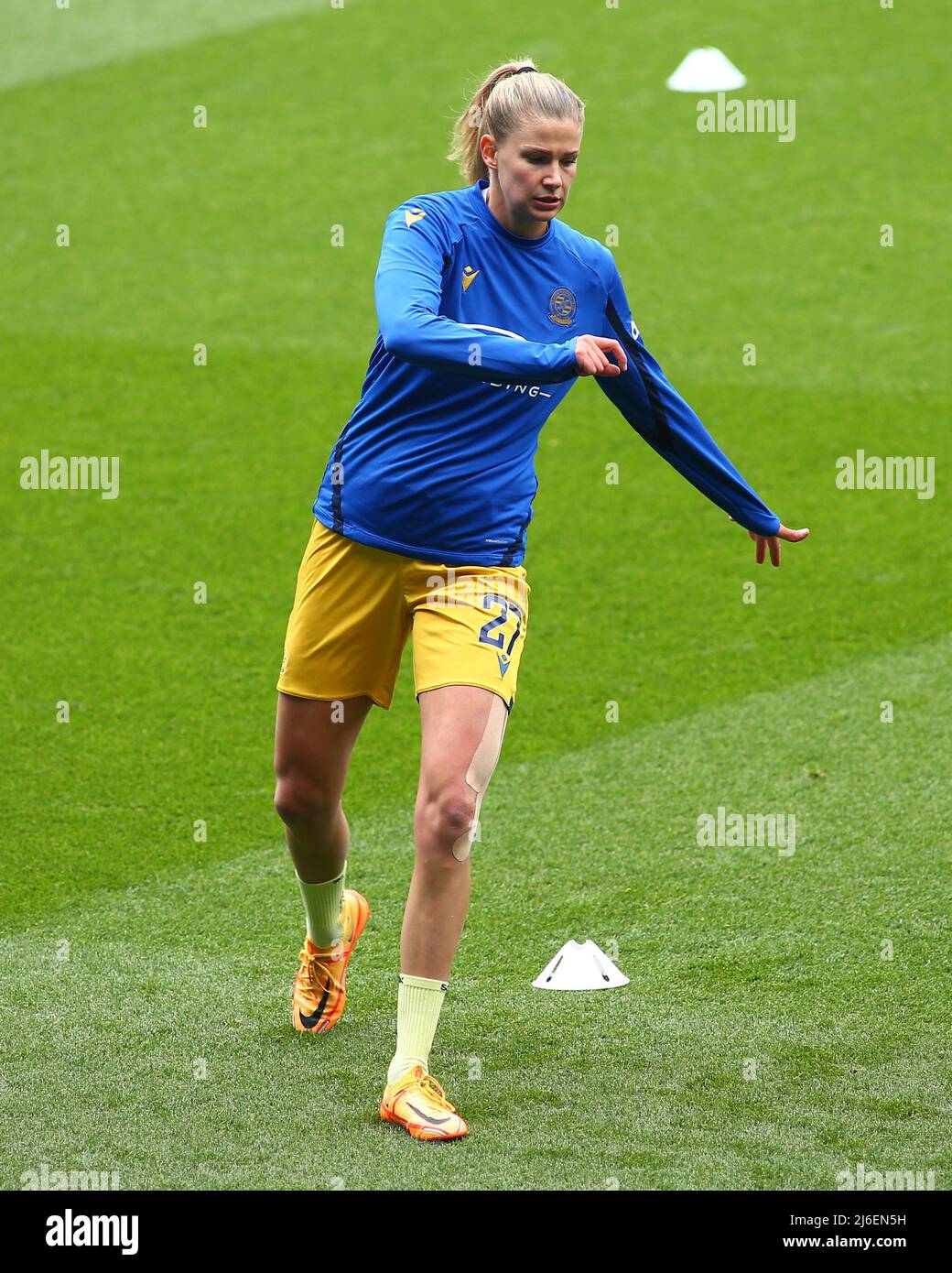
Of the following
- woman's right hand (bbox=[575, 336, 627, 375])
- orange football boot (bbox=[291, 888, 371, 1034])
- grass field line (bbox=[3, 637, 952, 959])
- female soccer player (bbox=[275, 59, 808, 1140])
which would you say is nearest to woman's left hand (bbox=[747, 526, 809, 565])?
female soccer player (bbox=[275, 59, 808, 1140])

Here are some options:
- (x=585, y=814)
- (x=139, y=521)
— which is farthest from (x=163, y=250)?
(x=585, y=814)

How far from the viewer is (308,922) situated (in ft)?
14.8

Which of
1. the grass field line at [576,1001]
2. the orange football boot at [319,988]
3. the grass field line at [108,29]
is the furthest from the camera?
the grass field line at [108,29]

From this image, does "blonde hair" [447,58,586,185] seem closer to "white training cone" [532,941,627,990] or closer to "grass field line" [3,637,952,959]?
"white training cone" [532,941,627,990]

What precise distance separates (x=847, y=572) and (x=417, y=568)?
4.50 meters

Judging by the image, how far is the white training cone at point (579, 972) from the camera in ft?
15.3

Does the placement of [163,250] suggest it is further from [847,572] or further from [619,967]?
[619,967]

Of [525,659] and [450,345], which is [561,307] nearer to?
[450,345]

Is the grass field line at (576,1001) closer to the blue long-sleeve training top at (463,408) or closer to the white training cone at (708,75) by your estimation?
the blue long-sleeve training top at (463,408)

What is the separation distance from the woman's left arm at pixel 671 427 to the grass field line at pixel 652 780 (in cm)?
147

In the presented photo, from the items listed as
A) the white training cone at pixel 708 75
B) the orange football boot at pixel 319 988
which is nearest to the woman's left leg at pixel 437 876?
the orange football boot at pixel 319 988
